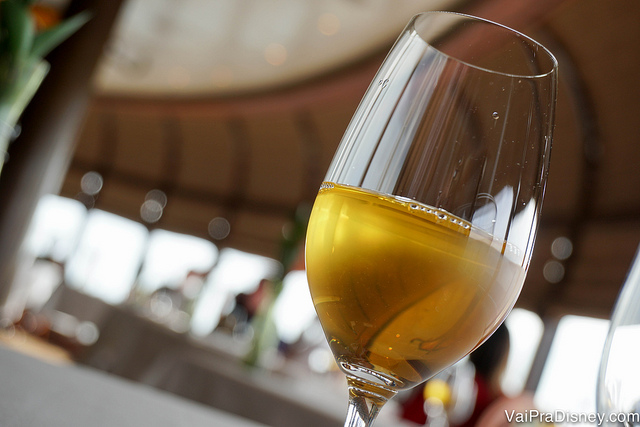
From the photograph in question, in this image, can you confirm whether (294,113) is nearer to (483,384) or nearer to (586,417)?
(483,384)

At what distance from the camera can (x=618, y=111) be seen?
711 cm

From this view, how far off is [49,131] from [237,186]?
1085cm

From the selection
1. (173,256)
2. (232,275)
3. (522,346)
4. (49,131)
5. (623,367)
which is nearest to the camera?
(623,367)

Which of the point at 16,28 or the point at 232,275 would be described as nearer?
the point at 16,28

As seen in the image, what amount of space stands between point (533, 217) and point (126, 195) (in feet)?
53.2

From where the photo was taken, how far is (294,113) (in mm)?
10680

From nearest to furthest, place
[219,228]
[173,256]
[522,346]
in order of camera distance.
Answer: [522,346] → [219,228] → [173,256]

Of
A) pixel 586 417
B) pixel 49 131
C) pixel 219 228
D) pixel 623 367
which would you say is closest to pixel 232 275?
pixel 219 228

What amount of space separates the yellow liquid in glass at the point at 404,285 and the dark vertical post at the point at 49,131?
→ 105 inches

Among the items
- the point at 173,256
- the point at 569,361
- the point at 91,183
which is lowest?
the point at 173,256

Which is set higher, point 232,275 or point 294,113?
point 294,113

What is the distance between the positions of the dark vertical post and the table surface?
2276 millimetres

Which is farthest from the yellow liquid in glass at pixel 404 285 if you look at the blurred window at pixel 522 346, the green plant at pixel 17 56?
the blurred window at pixel 522 346

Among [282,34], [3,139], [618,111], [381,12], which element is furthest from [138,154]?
[3,139]
